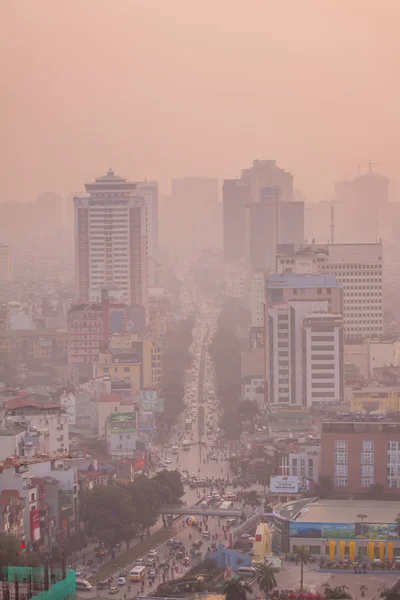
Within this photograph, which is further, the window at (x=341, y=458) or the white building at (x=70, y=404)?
the white building at (x=70, y=404)

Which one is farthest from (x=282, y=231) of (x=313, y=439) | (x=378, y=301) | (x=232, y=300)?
(x=313, y=439)

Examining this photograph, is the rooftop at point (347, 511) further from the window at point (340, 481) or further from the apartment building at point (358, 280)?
the apartment building at point (358, 280)

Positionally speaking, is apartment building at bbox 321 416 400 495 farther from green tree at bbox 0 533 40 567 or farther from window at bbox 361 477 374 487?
green tree at bbox 0 533 40 567

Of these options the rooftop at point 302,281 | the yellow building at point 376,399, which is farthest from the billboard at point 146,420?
the rooftop at point 302,281

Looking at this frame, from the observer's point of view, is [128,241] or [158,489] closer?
[158,489]

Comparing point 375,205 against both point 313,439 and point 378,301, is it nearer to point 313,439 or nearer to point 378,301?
point 378,301

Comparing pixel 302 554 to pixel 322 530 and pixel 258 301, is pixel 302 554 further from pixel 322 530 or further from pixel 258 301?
pixel 258 301
